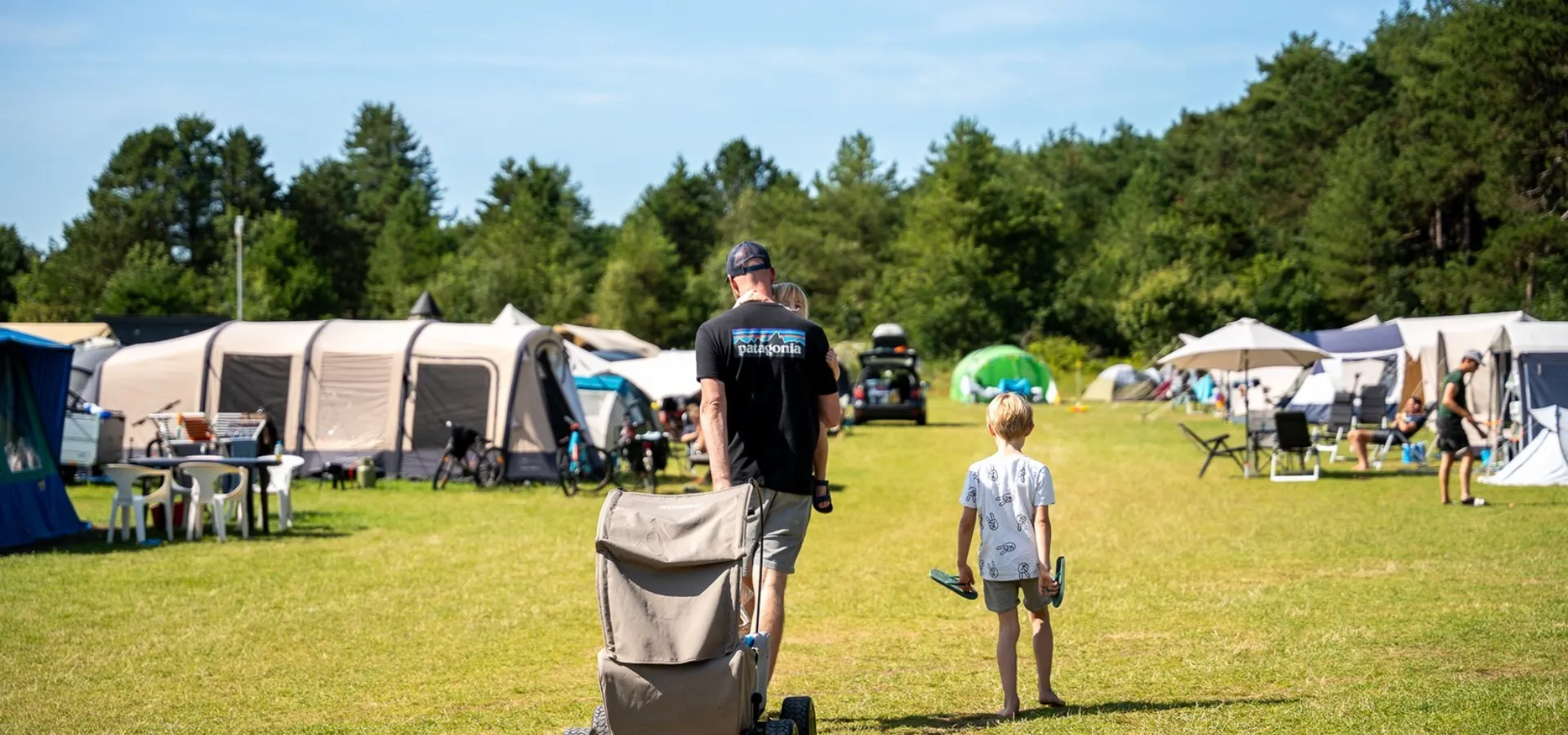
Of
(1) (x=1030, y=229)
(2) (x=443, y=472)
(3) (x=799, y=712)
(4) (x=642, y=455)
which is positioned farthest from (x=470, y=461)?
(1) (x=1030, y=229)

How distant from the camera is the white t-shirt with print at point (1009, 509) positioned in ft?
19.4

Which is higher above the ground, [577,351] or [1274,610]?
[577,351]

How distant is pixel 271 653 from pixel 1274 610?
19.3 ft

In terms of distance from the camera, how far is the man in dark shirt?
5.64 metres

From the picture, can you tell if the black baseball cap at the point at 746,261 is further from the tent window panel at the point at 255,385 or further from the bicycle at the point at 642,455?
the tent window panel at the point at 255,385

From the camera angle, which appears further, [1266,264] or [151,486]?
[1266,264]

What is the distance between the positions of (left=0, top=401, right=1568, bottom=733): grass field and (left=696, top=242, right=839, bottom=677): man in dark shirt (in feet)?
2.78

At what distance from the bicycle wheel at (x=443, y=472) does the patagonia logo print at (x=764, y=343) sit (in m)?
14.2

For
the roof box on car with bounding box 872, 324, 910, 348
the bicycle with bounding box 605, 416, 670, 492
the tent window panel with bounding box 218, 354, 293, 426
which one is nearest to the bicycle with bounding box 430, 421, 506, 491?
the bicycle with bounding box 605, 416, 670, 492

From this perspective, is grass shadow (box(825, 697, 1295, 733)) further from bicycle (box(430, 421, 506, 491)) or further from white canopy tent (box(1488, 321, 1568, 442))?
white canopy tent (box(1488, 321, 1568, 442))

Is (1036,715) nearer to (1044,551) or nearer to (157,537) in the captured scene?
(1044,551)

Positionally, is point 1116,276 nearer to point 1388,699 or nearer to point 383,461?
point 383,461

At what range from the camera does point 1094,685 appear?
22.2 ft

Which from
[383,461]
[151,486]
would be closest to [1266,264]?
[383,461]
